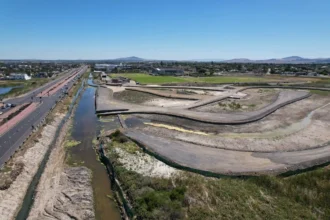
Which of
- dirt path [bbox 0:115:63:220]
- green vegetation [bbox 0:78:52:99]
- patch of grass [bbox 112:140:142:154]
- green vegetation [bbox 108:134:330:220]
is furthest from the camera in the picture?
green vegetation [bbox 0:78:52:99]

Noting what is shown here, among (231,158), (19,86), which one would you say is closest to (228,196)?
(231,158)

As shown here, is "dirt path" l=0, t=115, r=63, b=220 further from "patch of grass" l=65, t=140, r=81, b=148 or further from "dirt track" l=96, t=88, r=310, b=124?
"dirt track" l=96, t=88, r=310, b=124

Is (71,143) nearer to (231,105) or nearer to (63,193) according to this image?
(63,193)

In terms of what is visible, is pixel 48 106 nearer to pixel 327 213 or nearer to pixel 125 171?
pixel 125 171

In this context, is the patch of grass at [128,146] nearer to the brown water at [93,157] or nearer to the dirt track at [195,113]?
the brown water at [93,157]

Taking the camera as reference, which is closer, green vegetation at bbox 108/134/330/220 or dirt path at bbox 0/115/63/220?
green vegetation at bbox 108/134/330/220

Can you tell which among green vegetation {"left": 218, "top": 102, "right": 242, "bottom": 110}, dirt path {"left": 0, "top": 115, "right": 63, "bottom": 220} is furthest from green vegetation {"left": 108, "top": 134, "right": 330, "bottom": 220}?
green vegetation {"left": 218, "top": 102, "right": 242, "bottom": 110}
